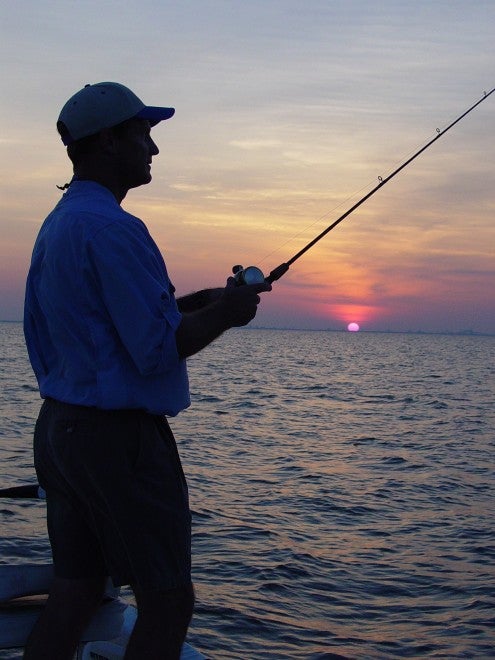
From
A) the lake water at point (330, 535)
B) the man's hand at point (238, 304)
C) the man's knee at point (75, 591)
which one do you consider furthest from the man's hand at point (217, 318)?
the lake water at point (330, 535)

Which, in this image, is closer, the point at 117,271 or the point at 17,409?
the point at 117,271

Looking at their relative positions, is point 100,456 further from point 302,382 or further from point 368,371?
point 368,371

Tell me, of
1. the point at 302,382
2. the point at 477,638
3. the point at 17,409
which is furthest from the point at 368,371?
the point at 477,638

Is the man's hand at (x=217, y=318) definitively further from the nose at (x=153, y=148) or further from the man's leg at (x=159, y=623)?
the man's leg at (x=159, y=623)

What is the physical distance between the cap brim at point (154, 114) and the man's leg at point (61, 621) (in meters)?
1.36

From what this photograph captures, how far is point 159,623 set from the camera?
240 cm

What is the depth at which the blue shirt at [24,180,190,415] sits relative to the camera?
229cm

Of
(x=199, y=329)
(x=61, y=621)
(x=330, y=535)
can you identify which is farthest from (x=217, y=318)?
(x=330, y=535)

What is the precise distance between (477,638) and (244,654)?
1.66 m

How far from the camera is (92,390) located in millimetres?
2344

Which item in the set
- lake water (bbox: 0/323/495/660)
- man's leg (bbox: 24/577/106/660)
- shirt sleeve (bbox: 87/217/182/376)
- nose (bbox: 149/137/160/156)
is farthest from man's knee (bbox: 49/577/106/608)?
lake water (bbox: 0/323/495/660)

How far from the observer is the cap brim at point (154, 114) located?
8.41ft

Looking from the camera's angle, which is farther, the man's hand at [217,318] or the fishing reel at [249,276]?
the fishing reel at [249,276]

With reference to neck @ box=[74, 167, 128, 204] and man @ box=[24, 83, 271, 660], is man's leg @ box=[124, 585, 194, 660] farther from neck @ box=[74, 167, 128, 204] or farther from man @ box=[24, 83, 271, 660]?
neck @ box=[74, 167, 128, 204]
